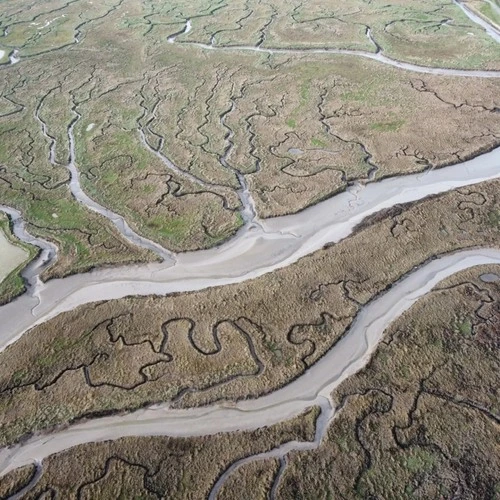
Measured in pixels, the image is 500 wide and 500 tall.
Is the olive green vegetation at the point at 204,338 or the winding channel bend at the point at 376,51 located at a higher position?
the olive green vegetation at the point at 204,338

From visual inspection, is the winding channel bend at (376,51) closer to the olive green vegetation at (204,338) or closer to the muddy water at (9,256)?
the olive green vegetation at (204,338)

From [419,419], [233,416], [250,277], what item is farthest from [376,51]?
[233,416]

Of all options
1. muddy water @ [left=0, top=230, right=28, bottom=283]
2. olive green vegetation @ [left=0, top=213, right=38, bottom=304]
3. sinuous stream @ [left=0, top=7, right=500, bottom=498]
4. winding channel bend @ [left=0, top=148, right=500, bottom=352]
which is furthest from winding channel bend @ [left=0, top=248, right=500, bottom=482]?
muddy water @ [left=0, top=230, right=28, bottom=283]

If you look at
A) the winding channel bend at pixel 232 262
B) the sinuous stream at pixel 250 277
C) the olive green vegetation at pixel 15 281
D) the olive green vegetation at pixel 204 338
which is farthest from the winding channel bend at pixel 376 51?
the olive green vegetation at pixel 15 281

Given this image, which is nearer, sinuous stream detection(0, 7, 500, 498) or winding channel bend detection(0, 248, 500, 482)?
winding channel bend detection(0, 248, 500, 482)

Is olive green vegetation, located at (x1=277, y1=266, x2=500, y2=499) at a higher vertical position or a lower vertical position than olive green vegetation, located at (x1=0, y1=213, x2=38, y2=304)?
lower

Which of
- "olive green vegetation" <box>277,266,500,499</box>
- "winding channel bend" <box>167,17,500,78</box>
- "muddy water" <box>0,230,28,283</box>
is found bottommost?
"winding channel bend" <box>167,17,500,78</box>

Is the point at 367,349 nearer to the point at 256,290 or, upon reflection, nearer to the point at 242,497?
the point at 256,290

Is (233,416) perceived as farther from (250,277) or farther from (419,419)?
(250,277)

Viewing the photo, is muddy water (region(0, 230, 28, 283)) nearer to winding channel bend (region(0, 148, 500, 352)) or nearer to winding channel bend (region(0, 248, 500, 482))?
winding channel bend (region(0, 148, 500, 352))
